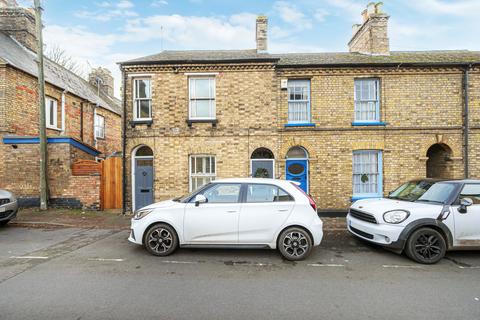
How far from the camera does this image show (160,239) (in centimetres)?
525

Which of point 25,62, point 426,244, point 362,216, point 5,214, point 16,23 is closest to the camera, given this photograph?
point 426,244

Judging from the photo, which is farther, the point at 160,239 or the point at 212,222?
the point at 160,239

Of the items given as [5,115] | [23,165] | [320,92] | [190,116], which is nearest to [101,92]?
[5,115]

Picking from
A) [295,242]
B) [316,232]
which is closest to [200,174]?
[295,242]

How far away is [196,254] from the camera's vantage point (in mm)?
5348

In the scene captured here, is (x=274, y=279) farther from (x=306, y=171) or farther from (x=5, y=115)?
(x=5, y=115)

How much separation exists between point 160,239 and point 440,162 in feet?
36.9

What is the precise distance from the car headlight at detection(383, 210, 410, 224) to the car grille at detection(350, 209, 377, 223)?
0.24 m

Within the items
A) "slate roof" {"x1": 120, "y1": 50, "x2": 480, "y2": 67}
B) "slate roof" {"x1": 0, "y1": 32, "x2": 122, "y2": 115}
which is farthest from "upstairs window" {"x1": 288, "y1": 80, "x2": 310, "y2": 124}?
"slate roof" {"x1": 0, "y1": 32, "x2": 122, "y2": 115}

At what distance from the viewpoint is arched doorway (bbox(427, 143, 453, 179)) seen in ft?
32.2

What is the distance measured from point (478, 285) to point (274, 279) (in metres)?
3.25

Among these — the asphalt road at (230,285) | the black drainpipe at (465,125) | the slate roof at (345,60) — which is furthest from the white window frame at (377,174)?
the asphalt road at (230,285)

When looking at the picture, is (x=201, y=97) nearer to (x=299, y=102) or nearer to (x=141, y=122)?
(x=141, y=122)

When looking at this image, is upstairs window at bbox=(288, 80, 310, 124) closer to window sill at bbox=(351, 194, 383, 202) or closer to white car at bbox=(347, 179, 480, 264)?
window sill at bbox=(351, 194, 383, 202)
